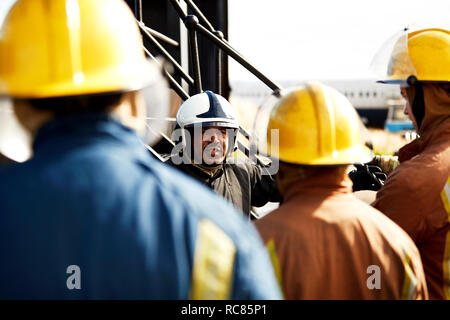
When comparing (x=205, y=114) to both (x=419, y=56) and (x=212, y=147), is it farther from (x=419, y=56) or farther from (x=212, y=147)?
(x=419, y=56)

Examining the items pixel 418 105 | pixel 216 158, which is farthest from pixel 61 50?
pixel 216 158

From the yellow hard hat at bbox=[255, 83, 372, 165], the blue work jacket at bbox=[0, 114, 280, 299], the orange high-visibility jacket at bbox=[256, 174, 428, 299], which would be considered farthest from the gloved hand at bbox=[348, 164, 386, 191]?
the blue work jacket at bbox=[0, 114, 280, 299]

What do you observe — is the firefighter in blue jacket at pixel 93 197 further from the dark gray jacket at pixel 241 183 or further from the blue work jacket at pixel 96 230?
the dark gray jacket at pixel 241 183

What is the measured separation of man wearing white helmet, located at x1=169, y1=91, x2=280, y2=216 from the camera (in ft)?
11.2

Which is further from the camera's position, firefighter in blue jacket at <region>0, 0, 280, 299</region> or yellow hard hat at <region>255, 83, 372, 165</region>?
yellow hard hat at <region>255, 83, 372, 165</region>

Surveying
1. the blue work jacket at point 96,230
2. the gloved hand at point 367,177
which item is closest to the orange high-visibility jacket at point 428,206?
the gloved hand at point 367,177

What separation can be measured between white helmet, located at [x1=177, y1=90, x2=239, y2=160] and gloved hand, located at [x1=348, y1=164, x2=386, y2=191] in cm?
102

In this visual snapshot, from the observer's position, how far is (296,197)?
1728 millimetres

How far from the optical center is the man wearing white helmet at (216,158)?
3.40 metres

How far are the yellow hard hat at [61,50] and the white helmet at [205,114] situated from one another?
2.29 meters

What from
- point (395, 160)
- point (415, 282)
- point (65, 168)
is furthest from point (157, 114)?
point (395, 160)

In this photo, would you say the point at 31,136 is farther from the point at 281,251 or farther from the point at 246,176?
the point at 246,176

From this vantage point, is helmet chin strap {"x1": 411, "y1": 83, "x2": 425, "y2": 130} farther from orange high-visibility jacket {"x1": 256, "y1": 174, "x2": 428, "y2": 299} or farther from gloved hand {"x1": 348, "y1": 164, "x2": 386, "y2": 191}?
orange high-visibility jacket {"x1": 256, "y1": 174, "x2": 428, "y2": 299}

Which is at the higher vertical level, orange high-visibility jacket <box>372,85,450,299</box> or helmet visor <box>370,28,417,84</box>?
helmet visor <box>370,28,417,84</box>
